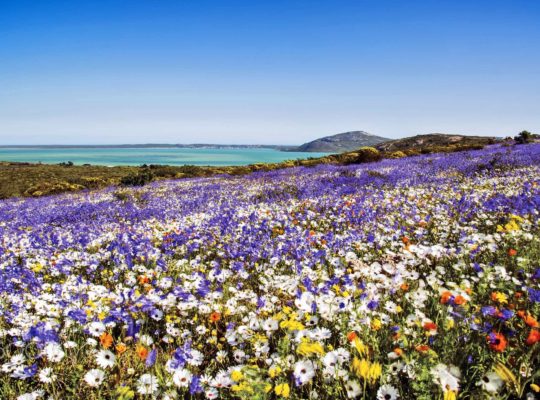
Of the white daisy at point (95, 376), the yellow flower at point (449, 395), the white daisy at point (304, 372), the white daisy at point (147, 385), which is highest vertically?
the yellow flower at point (449, 395)

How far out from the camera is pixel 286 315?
3217 millimetres

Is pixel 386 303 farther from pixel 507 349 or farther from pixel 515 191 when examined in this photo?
pixel 515 191

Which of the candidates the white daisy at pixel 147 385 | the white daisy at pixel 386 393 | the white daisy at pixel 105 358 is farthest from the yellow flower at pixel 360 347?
the white daisy at pixel 105 358

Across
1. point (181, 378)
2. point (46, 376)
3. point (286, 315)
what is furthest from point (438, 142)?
point (46, 376)

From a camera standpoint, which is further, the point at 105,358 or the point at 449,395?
the point at 105,358

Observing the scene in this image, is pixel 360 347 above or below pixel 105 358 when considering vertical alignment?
above

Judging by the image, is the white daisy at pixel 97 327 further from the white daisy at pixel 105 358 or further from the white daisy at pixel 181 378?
the white daisy at pixel 181 378

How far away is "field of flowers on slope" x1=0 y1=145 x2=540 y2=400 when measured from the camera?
2.29 metres

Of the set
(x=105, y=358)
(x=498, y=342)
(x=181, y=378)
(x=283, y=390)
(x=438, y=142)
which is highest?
(x=438, y=142)

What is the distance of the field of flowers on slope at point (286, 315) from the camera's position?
90.0 inches

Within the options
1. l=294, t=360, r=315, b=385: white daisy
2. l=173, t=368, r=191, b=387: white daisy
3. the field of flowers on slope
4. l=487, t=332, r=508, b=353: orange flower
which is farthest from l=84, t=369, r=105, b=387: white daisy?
l=487, t=332, r=508, b=353: orange flower

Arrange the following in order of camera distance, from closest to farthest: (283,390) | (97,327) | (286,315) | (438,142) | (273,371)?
(283,390) → (273,371) → (97,327) → (286,315) → (438,142)

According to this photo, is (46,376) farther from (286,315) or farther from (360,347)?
(360,347)

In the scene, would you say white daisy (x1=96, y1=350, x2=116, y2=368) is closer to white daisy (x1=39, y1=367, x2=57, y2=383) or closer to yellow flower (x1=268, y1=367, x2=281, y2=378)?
white daisy (x1=39, y1=367, x2=57, y2=383)
